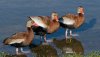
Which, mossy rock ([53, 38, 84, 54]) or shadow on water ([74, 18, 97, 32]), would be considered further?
shadow on water ([74, 18, 97, 32])

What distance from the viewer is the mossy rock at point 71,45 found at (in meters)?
13.1

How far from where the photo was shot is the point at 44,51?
1296 cm

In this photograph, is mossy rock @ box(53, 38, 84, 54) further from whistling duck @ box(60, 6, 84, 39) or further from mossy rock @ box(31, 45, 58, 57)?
whistling duck @ box(60, 6, 84, 39)

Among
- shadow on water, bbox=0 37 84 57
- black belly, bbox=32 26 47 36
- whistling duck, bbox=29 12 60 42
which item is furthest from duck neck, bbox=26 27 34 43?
black belly, bbox=32 26 47 36

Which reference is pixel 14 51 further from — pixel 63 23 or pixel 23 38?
pixel 63 23

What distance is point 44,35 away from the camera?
552 inches

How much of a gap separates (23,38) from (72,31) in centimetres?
276

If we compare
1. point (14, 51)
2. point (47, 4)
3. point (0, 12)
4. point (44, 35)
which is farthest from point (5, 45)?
point (47, 4)

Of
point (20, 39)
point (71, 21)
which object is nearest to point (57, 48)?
point (20, 39)

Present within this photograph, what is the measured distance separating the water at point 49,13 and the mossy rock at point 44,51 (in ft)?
3.10

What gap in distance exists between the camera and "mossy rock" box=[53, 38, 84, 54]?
517 inches

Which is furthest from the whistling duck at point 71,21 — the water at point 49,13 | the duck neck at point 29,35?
the duck neck at point 29,35

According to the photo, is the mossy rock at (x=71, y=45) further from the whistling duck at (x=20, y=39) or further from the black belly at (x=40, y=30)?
the whistling duck at (x=20, y=39)

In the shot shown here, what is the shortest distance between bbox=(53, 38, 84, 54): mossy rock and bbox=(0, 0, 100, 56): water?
6.1 inches
